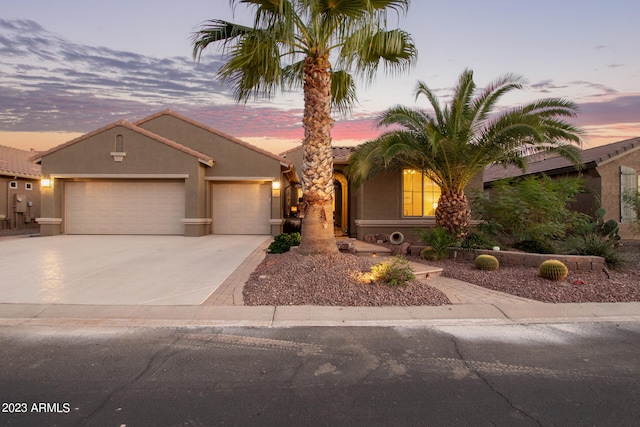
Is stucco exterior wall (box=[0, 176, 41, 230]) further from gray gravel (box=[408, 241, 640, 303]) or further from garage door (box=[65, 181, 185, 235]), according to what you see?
gray gravel (box=[408, 241, 640, 303])

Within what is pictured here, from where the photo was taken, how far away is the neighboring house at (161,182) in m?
16.5

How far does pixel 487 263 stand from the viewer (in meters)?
8.91

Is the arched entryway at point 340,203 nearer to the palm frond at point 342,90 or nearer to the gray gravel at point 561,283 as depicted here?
the palm frond at point 342,90

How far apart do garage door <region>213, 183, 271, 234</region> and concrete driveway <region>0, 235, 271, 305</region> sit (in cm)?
382

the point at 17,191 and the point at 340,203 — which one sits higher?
the point at 17,191

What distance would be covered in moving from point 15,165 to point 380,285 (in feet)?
83.7

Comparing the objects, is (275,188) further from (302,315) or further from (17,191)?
(17,191)

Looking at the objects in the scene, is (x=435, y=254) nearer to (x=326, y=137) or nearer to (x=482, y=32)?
(x=326, y=137)

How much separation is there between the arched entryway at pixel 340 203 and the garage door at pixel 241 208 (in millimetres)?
3951

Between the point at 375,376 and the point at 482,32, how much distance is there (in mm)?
12023

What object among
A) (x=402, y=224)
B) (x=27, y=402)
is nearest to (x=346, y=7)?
(x=27, y=402)

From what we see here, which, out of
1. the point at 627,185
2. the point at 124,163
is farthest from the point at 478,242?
the point at 124,163

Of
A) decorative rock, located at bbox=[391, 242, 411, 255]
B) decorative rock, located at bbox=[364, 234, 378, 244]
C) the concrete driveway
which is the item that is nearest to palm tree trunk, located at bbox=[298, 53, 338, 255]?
the concrete driveway

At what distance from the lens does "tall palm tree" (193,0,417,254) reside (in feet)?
25.8
